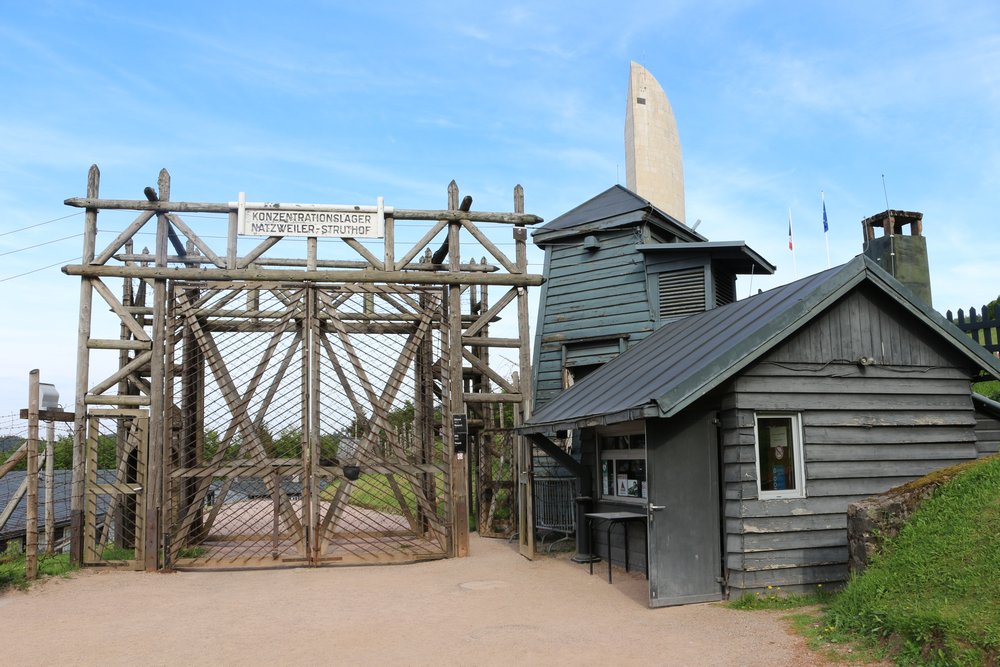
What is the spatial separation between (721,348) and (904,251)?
9.11 metres

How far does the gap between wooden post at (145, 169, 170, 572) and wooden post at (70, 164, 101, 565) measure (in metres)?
1.07

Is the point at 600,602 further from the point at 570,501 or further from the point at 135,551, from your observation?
the point at 135,551

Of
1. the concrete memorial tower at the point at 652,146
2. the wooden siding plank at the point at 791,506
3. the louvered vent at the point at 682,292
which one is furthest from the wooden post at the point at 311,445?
the concrete memorial tower at the point at 652,146

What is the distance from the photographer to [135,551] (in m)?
13.2

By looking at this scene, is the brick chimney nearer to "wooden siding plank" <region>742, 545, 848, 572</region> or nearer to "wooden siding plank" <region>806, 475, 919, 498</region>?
"wooden siding plank" <region>806, 475, 919, 498</region>

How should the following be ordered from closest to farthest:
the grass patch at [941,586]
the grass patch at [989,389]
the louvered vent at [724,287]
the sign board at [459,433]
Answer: the grass patch at [941,586] < the sign board at [459,433] < the louvered vent at [724,287] < the grass patch at [989,389]

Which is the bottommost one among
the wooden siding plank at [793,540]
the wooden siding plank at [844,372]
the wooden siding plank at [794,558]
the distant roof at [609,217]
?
the wooden siding plank at [794,558]

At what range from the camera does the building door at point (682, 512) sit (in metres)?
9.08

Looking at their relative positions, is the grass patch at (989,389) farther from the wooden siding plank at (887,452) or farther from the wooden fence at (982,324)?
the wooden siding plank at (887,452)

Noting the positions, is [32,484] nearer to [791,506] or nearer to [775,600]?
[775,600]

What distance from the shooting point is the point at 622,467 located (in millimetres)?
12109

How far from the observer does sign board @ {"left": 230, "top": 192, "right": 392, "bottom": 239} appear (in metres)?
14.1

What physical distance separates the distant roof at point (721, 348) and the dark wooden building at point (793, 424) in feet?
0.08

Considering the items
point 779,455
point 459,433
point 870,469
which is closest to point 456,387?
point 459,433
